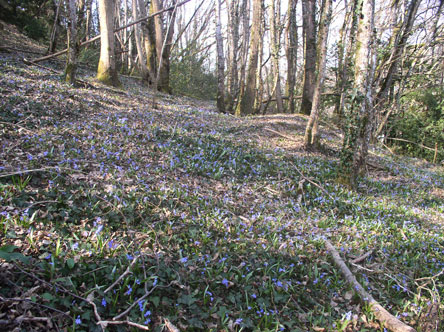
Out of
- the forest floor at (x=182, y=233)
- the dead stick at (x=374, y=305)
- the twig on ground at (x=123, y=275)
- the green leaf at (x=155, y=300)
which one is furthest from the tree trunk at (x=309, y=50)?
the green leaf at (x=155, y=300)

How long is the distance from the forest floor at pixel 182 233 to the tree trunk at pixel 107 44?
172 inches

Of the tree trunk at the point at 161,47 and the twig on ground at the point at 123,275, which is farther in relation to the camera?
the tree trunk at the point at 161,47

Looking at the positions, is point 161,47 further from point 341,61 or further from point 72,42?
point 341,61

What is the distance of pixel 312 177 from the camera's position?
22.5 feet

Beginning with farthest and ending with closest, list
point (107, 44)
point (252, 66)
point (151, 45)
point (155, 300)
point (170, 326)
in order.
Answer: point (151, 45) → point (252, 66) → point (107, 44) → point (155, 300) → point (170, 326)

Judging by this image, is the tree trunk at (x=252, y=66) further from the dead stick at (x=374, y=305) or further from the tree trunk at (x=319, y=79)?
the dead stick at (x=374, y=305)

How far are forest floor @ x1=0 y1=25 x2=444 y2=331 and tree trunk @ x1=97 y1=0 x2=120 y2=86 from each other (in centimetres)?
437

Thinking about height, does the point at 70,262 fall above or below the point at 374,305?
above

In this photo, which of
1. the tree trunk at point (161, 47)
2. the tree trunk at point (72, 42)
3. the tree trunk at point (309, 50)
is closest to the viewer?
the tree trunk at point (72, 42)

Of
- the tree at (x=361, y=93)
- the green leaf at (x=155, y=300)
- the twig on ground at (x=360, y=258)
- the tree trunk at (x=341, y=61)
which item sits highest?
the tree trunk at (x=341, y=61)

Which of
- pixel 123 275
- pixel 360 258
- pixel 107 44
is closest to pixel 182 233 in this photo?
pixel 123 275

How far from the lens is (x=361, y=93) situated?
6.09m

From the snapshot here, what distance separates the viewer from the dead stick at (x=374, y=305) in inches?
113

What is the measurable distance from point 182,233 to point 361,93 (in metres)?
4.91
